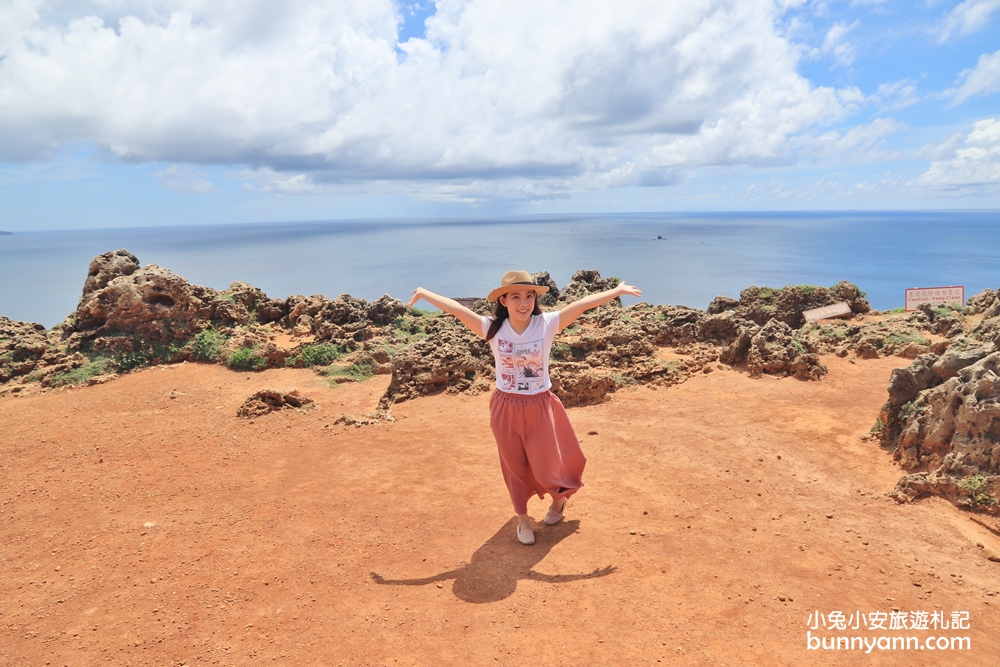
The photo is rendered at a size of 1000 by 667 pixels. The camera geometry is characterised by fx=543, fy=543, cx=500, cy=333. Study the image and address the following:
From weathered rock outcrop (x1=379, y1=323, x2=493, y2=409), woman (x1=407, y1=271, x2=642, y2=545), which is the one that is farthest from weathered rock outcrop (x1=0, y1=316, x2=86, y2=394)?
woman (x1=407, y1=271, x2=642, y2=545)

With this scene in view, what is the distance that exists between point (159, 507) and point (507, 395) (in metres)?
3.70

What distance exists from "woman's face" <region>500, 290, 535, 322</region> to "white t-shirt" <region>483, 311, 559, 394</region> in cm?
9

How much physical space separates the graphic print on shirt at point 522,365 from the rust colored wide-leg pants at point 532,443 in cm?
9

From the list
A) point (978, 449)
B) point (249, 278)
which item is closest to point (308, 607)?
point (978, 449)

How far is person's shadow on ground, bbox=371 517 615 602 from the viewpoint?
12.0 ft

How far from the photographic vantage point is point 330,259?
A: 222ft

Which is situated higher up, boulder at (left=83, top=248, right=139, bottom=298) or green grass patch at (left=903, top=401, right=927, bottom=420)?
boulder at (left=83, top=248, right=139, bottom=298)

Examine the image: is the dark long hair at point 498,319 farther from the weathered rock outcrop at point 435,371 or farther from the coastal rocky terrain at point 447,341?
the weathered rock outcrop at point 435,371

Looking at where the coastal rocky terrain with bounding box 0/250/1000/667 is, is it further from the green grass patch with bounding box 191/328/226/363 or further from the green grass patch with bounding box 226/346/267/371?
the green grass patch with bounding box 191/328/226/363

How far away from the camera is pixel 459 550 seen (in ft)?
13.9

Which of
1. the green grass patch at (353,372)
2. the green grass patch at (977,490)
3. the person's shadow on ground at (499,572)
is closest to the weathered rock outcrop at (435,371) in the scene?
the green grass patch at (353,372)

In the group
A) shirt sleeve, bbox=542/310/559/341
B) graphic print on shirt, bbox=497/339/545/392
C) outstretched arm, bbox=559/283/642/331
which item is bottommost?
graphic print on shirt, bbox=497/339/545/392

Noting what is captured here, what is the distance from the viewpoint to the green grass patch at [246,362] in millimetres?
10961

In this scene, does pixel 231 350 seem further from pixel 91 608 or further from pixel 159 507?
pixel 91 608
